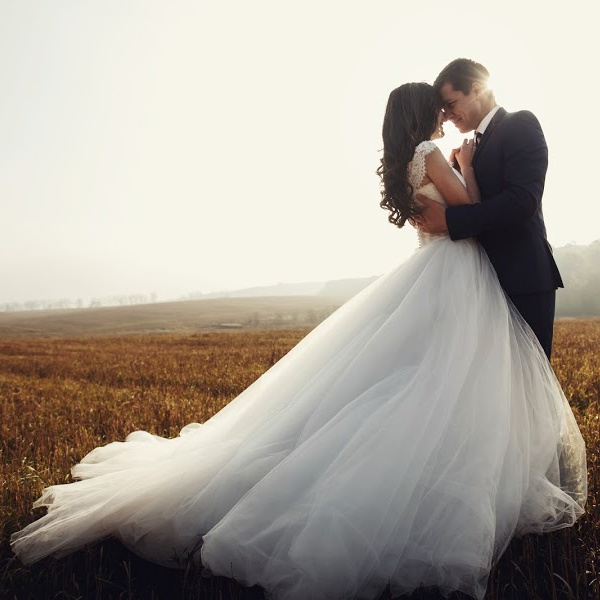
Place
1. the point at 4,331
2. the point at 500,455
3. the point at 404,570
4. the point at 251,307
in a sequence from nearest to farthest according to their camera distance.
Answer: the point at 404,570, the point at 500,455, the point at 4,331, the point at 251,307

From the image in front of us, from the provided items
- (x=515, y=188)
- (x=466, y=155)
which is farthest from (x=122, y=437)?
(x=515, y=188)

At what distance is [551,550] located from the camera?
2.68 meters

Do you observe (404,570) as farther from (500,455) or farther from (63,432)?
(63,432)

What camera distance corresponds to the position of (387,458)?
8.29 feet

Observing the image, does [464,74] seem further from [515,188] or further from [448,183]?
[515,188]

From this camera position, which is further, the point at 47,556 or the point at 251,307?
the point at 251,307

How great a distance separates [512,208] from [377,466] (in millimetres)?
1731

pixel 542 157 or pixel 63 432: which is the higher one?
pixel 542 157

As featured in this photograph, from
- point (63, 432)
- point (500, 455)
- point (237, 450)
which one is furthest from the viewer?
point (63, 432)

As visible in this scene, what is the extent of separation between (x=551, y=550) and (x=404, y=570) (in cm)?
93

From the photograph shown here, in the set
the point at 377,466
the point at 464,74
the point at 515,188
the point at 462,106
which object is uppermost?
the point at 464,74

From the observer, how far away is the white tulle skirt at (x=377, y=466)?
2.33 metres

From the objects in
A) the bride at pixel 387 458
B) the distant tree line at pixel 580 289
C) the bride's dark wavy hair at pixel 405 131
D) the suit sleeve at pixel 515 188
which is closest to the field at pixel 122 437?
the bride at pixel 387 458

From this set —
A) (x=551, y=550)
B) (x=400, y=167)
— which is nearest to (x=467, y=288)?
(x=400, y=167)
